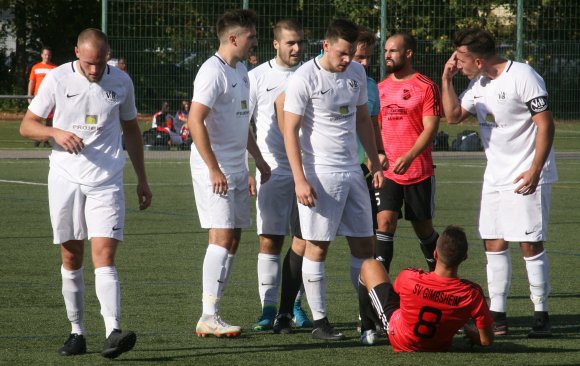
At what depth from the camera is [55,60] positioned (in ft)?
153

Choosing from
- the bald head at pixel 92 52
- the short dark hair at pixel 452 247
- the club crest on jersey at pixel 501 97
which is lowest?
the short dark hair at pixel 452 247

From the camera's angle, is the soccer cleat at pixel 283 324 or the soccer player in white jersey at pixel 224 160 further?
the soccer cleat at pixel 283 324

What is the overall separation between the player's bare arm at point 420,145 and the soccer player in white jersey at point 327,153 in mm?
919

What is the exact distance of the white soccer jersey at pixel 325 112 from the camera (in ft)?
25.1

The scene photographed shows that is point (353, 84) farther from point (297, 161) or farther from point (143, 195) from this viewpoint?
point (143, 195)

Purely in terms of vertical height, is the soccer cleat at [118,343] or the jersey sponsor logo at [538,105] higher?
the jersey sponsor logo at [538,105]

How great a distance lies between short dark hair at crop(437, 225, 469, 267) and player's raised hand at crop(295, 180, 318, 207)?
0.88 meters

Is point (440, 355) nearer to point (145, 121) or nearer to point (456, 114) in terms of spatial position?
point (456, 114)

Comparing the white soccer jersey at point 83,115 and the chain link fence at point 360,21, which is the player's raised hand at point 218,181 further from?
the chain link fence at point 360,21

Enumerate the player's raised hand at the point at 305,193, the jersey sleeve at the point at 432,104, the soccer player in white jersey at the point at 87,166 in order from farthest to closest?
the jersey sleeve at the point at 432,104 → the player's raised hand at the point at 305,193 → the soccer player in white jersey at the point at 87,166

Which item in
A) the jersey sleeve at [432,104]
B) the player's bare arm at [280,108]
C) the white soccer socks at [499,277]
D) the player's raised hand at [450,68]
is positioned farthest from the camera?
the jersey sleeve at [432,104]

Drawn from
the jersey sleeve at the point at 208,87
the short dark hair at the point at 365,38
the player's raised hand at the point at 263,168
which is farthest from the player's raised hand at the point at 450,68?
the jersey sleeve at the point at 208,87

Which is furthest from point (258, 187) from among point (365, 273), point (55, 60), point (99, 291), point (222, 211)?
point (55, 60)

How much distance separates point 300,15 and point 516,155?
19.0 m
